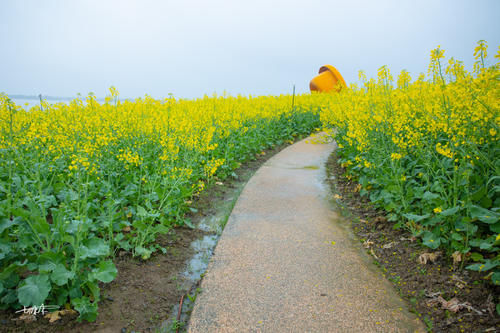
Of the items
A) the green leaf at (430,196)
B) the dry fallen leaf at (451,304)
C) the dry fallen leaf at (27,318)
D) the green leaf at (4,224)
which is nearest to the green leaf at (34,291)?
the dry fallen leaf at (27,318)

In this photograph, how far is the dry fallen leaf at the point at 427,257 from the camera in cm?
321

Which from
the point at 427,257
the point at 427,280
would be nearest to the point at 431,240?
the point at 427,257

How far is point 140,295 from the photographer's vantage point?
Answer: 276 cm

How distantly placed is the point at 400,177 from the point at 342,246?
120 centimetres

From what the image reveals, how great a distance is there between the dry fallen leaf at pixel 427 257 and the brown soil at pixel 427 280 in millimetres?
29

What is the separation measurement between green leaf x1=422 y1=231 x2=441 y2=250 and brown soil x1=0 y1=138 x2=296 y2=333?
2.23 m

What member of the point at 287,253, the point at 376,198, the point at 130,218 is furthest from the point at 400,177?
the point at 130,218

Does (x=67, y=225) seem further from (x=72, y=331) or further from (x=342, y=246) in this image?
(x=342, y=246)

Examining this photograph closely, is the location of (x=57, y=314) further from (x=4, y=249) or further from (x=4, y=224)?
(x=4, y=224)

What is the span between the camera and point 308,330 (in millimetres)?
2410

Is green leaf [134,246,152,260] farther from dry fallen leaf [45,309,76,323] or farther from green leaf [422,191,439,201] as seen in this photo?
green leaf [422,191,439,201]

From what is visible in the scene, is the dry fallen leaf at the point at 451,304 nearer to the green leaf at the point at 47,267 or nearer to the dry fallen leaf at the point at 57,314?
the dry fallen leaf at the point at 57,314

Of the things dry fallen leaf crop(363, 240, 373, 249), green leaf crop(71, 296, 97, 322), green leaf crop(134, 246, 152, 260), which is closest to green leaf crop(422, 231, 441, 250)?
dry fallen leaf crop(363, 240, 373, 249)

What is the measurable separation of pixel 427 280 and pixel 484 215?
75 centimetres
